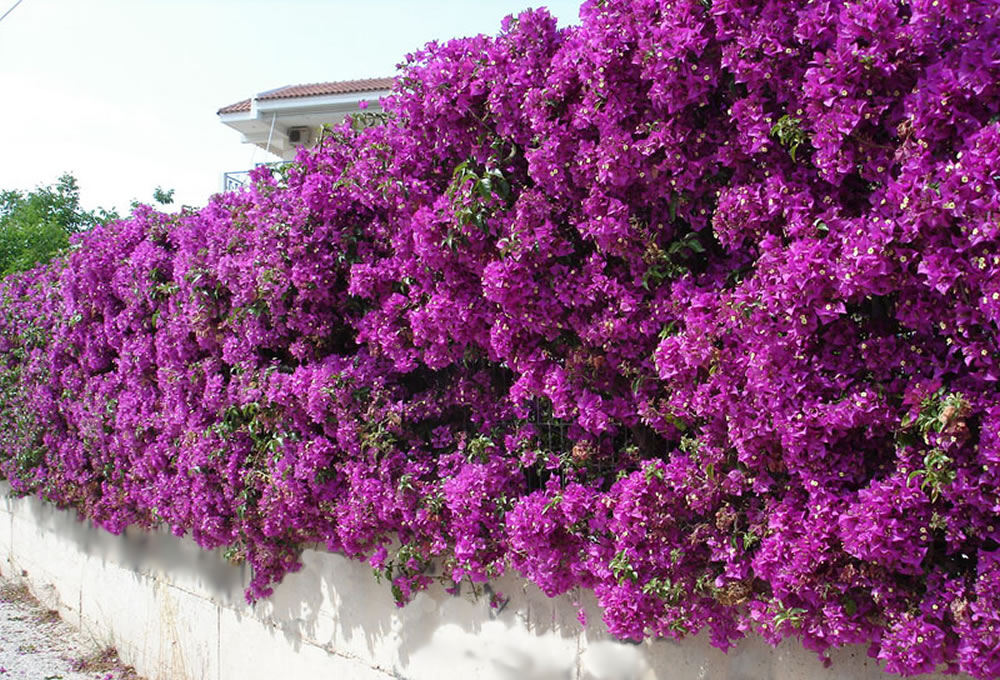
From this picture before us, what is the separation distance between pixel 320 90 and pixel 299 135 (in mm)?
1345

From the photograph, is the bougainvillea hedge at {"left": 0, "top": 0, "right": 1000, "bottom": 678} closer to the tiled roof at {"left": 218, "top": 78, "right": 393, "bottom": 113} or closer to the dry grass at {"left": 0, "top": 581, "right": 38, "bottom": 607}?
the dry grass at {"left": 0, "top": 581, "right": 38, "bottom": 607}

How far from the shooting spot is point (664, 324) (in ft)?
10.4

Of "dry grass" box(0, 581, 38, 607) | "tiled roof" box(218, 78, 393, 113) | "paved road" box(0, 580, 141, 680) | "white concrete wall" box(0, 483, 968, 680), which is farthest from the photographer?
"tiled roof" box(218, 78, 393, 113)

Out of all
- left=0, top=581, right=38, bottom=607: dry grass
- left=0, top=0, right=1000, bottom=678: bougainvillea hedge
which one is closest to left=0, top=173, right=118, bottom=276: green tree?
left=0, top=581, right=38, bottom=607: dry grass

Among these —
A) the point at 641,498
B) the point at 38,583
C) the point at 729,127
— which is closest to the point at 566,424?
the point at 641,498

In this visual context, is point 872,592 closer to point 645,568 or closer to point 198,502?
point 645,568

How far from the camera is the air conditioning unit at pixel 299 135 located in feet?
52.1

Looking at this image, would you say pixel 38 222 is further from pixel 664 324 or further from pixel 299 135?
pixel 664 324

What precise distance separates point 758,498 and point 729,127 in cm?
121

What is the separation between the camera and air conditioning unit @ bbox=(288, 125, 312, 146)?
15891 mm

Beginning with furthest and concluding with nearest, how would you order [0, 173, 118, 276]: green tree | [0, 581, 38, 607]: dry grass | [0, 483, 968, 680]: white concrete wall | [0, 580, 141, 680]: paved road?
[0, 173, 118, 276]: green tree < [0, 581, 38, 607]: dry grass < [0, 580, 141, 680]: paved road < [0, 483, 968, 680]: white concrete wall

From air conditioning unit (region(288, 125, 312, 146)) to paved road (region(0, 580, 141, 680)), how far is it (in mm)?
9186

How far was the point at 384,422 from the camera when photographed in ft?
14.4

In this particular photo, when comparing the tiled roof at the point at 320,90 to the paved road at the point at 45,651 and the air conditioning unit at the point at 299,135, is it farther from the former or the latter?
the paved road at the point at 45,651
